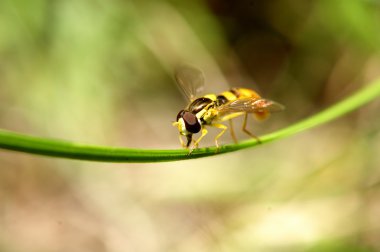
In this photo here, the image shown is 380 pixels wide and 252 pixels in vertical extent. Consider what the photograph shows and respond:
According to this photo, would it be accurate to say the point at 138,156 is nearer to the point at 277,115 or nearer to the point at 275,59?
the point at 277,115

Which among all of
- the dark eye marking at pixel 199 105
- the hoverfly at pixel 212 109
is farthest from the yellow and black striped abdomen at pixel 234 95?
the dark eye marking at pixel 199 105

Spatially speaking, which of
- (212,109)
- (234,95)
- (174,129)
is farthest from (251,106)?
(174,129)

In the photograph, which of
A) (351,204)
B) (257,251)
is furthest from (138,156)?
(351,204)

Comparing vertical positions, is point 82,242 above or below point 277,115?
below

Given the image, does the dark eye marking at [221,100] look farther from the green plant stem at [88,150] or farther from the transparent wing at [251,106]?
the green plant stem at [88,150]

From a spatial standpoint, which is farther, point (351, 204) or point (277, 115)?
point (277, 115)

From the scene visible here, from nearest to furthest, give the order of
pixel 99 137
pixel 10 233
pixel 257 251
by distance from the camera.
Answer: pixel 257 251 → pixel 10 233 → pixel 99 137
